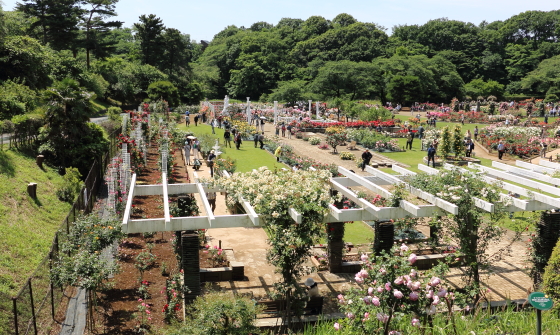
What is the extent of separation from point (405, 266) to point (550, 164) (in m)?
7.71

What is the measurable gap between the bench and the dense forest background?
51.5ft

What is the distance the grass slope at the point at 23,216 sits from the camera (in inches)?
421

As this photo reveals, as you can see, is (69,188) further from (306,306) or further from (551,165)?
(551,165)

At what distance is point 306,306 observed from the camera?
8.59 meters

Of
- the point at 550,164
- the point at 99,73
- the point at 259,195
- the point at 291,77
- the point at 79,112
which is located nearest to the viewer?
the point at 259,195

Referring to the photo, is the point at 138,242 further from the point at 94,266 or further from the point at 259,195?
the point at 259,195

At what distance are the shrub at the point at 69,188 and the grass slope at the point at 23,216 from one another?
23cm

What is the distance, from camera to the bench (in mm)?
8636

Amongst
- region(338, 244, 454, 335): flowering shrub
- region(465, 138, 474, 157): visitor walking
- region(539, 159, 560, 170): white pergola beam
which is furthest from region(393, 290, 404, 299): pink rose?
region(465, 138, 474, 157): visitor walking

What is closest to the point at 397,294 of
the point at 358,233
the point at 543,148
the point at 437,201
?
the point at 437,201

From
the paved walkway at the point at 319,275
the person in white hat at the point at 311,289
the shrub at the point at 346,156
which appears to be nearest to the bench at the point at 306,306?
the person in white hat at the point at 311,289

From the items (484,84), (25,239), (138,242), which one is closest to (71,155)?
(25,239)

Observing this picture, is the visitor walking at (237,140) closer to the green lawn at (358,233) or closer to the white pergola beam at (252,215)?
the green lawn at (358,233)

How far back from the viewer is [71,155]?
57.8 feet
